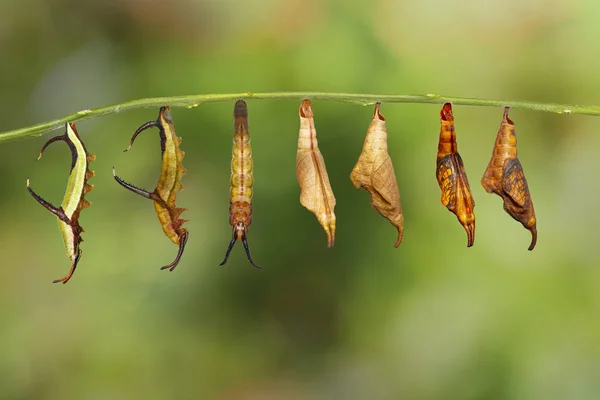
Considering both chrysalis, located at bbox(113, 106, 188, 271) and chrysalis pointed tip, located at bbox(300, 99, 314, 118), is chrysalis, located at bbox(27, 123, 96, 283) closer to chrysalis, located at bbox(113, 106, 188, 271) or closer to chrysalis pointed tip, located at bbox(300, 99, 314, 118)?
chrysalis, located at bbox(113, 106, 188, 271)

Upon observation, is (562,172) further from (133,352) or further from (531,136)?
(133,352)

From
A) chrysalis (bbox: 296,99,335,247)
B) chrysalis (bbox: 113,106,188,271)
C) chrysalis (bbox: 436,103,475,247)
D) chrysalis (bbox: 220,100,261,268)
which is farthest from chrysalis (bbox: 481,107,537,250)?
chrysalis (bbox: 113,106,188,271)

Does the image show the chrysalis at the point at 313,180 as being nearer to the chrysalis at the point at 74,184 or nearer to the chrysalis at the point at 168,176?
the chrysalis at the point at 168,176

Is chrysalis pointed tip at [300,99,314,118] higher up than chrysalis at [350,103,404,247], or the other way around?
chrysalis pointed tip at [300,99,314,118]

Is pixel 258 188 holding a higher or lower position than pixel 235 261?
higher

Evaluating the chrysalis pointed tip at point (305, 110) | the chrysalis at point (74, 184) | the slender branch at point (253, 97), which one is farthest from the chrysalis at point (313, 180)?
the chrysalis at point (74, 184)

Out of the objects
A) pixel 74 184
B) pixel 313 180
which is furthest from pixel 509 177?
pixel 74 184

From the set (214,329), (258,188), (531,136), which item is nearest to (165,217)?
(258,188)
